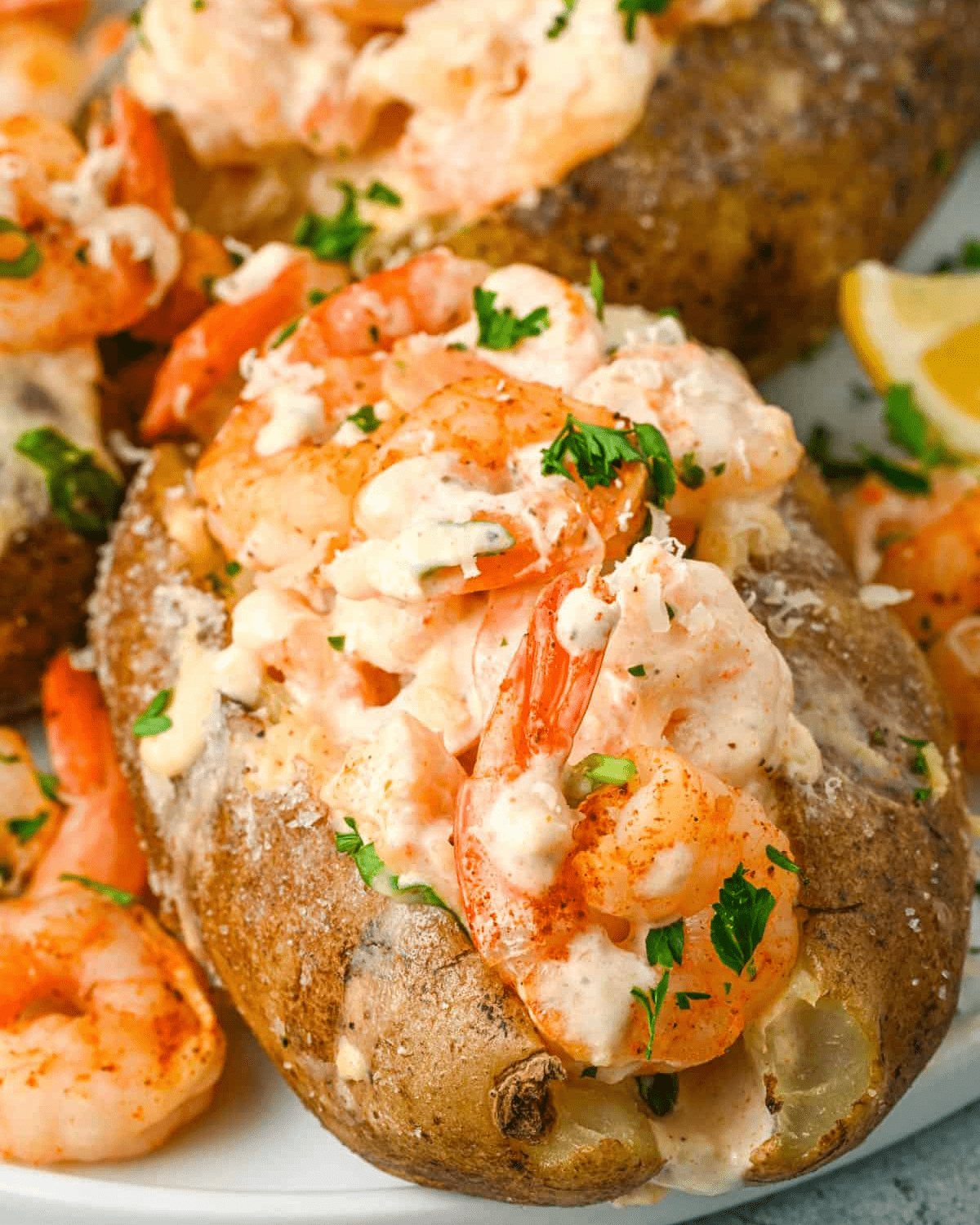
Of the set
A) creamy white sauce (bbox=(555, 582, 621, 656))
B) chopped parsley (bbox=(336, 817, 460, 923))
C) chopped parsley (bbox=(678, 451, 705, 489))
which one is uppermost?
creamy white sauce (bbox=(555, 582, 621, 656))

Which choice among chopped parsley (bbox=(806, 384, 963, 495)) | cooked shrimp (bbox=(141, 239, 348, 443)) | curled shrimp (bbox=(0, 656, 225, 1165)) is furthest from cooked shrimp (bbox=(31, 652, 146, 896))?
chopped parsley (bbox=(806, 384, 963, 495))

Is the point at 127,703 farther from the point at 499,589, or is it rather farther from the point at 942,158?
the point at 942,158

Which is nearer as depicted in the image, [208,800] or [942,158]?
[208,800]

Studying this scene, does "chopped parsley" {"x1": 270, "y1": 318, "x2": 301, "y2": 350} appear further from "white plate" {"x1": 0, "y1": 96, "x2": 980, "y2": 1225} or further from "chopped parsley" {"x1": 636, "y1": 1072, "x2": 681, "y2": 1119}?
"chopped parsley" {"x1": 636, "y1": 1072, "x2": 681, "y2": 1119}

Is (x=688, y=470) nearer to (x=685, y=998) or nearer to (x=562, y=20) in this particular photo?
(x=685, y=998)

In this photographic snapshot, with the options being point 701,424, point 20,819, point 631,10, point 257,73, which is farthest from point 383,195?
point 20,819

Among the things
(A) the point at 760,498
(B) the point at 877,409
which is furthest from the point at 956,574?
(B) the point at 877,409
